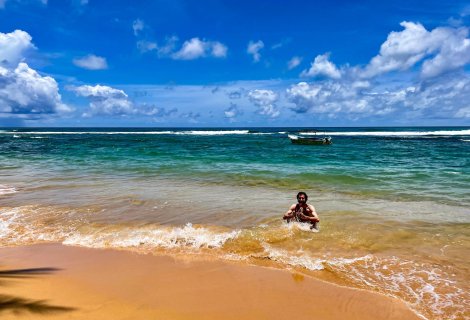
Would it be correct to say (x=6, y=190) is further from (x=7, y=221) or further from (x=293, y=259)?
(x=293, y=259)

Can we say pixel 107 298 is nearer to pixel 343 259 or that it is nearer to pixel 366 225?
pixel 343 259

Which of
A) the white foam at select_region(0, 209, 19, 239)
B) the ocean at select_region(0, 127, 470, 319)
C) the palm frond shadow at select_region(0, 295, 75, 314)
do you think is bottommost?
the ocean at select_region(0, 127, 470, 319)

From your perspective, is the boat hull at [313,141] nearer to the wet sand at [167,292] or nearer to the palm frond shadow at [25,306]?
the wet sand at [167,292]

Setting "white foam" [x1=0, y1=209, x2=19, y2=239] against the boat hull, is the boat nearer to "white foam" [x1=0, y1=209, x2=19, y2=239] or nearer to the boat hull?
the boat hull

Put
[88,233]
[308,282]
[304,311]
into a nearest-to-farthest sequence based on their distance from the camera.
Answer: [304,311]
[308,282]
[88,233]

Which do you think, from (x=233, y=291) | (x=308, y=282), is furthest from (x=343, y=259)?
(x=233, y=291)

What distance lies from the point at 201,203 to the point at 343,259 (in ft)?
19.4

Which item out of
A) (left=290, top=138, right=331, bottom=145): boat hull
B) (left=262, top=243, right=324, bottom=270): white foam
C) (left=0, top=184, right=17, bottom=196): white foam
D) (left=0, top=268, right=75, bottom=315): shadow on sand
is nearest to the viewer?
(left=0, top=268, right=75, bottom=315): shadow on sand

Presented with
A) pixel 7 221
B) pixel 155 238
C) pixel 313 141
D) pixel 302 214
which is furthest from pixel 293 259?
pixel 313 141

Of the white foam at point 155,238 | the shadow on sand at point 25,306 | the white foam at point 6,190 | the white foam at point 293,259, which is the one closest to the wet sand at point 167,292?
the shadow on sand at point 25,306

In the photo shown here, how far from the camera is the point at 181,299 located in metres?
5.14

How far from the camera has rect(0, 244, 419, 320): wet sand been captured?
15.6 feet

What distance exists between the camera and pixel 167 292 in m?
5.35

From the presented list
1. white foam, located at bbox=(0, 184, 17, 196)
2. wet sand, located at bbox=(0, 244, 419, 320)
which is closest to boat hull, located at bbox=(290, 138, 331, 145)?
white foam, located at bbox=(0, 184, 17, 196)
